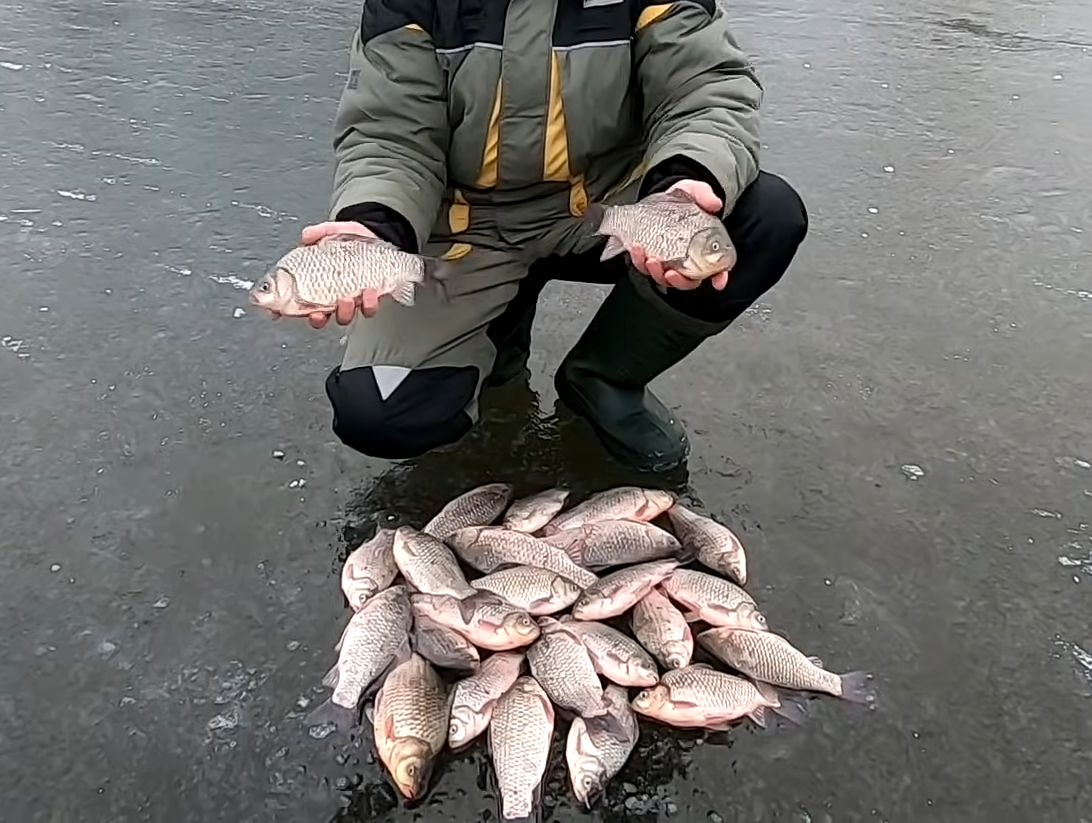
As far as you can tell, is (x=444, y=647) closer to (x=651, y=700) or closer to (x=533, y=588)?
(x=533, y=588)

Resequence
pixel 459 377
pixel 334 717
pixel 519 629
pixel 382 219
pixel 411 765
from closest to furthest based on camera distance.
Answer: pixel 411 765 < pixel 334 717 < pixel 519 629 < pixel 382 219 < pixel 459 377

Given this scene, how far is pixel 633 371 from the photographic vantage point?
222cm

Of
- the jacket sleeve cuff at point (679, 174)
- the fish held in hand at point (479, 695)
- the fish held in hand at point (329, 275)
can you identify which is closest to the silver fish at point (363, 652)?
the fish held in hand at point (479, 695)

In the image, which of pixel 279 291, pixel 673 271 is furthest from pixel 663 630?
pixel 279 291

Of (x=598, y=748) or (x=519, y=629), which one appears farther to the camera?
(x=519, y=629)

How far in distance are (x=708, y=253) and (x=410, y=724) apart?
0.83 metres

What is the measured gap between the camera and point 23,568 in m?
1.94

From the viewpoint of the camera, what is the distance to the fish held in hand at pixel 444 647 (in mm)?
1771

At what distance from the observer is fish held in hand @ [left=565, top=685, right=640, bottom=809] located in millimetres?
1562

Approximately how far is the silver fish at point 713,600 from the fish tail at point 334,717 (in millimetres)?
544

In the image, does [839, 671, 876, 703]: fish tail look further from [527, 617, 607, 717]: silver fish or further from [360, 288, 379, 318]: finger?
[360, 288, 379, 318]: finger

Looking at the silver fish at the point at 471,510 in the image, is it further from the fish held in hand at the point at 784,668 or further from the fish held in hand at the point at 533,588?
the fish held in hand at the point at 784,668

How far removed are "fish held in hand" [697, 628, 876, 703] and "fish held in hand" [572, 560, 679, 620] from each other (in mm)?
163

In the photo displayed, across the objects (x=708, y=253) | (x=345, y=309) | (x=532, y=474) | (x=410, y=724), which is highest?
(x=708, y=253)
